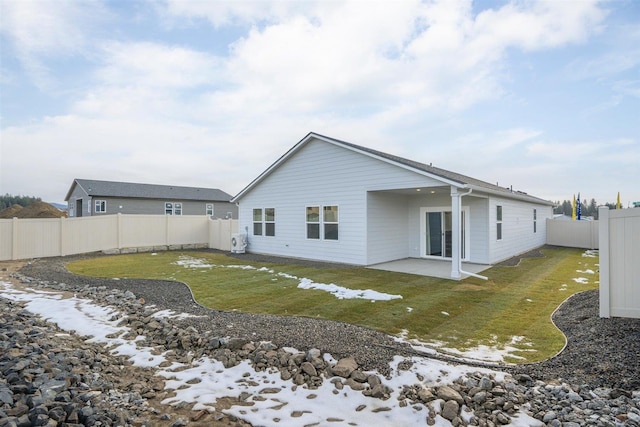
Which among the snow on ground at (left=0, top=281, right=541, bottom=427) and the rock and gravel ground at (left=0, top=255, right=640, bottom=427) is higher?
the rock and gravel ground at (left=0, top=255, right=640, bottom=427)

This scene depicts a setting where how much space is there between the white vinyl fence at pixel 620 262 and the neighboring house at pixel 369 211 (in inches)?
206

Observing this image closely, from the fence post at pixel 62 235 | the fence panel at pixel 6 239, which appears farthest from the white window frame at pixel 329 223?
the fence panel at pixel 6 239

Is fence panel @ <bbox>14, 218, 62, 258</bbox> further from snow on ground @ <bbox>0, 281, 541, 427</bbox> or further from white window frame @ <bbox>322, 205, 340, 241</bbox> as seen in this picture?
snow on ground @ <bbox>0, 281, 541, 427</bbox>

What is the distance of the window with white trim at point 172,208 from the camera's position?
29672 millimetres

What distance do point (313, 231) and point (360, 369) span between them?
967 centimetres

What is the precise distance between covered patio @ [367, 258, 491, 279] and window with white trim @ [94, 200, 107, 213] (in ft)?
81.0

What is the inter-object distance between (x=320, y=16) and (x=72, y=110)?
996 cm

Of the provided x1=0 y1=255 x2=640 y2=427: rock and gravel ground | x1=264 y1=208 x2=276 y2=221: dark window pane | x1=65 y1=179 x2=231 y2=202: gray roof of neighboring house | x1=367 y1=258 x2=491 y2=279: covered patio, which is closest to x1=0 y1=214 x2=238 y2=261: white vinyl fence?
x1=264 y1=208 x2=276 y2=221: dark window pane

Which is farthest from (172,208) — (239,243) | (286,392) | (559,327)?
(559,327)

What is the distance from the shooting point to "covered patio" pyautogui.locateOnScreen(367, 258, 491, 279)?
10.1 meters

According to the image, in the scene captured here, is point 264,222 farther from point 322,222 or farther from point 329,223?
point 329,223

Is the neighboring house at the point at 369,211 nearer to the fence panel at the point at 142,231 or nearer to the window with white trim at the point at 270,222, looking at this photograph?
the window with white trim at the point at 270,222

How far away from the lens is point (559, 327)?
519 centimetres

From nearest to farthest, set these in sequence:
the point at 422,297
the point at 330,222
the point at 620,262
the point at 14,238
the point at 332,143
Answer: the point at 620,262 → the point at 422,297 → the point at 332,143 → the point at 330,222 → the point at 14,238
